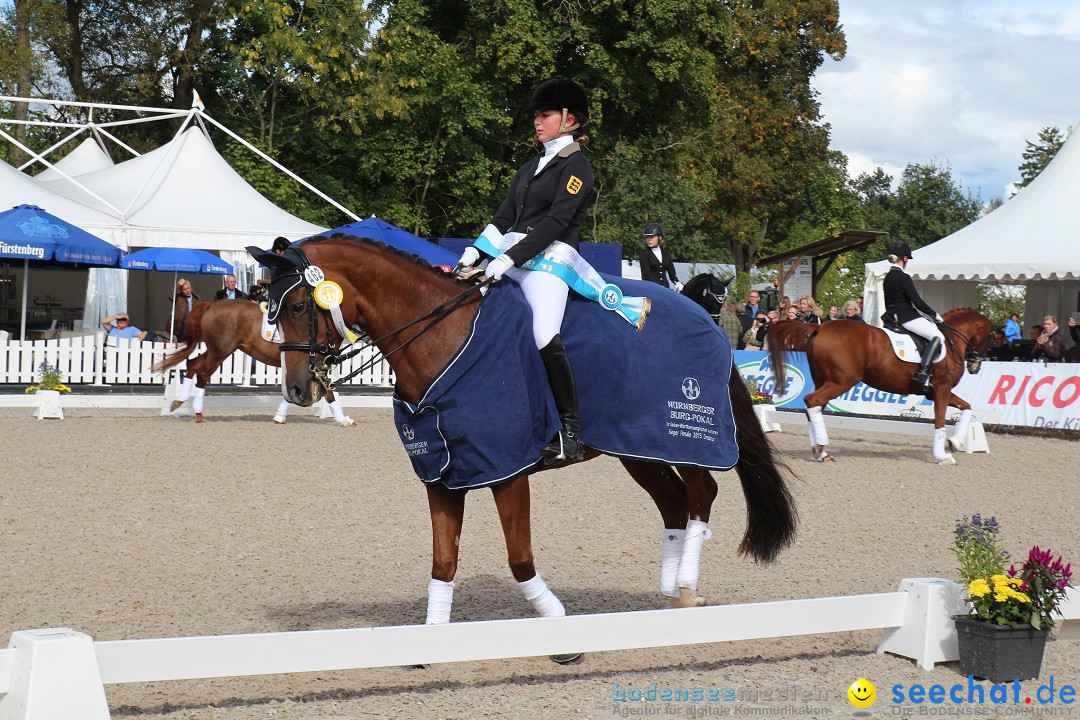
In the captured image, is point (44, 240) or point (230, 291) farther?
point (230, 291)

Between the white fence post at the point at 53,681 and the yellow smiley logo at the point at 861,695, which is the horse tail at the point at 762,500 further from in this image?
the white fence post at the point at 53,681

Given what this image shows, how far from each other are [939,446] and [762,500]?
9312 mm

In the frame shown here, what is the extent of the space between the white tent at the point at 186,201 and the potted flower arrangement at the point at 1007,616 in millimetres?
19252

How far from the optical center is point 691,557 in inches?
250

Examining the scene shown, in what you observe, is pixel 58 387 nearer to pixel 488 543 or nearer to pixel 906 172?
pixel 488 543

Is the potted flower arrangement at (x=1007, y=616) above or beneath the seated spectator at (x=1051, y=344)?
beneath

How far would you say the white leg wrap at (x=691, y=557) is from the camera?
20.7 feet

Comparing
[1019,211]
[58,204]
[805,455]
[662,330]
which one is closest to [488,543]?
[662,330]

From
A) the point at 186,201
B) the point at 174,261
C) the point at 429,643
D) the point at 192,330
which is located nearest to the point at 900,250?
the point at 192,330

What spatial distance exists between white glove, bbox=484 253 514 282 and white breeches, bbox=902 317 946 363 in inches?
410

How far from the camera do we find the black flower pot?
17.5 feet

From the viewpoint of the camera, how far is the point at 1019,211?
2417cm

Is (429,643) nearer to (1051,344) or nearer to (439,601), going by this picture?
(439,601)

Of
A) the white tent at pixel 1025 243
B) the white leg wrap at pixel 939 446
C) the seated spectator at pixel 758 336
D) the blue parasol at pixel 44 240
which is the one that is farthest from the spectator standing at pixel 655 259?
the white tent at pixel 1025 243
